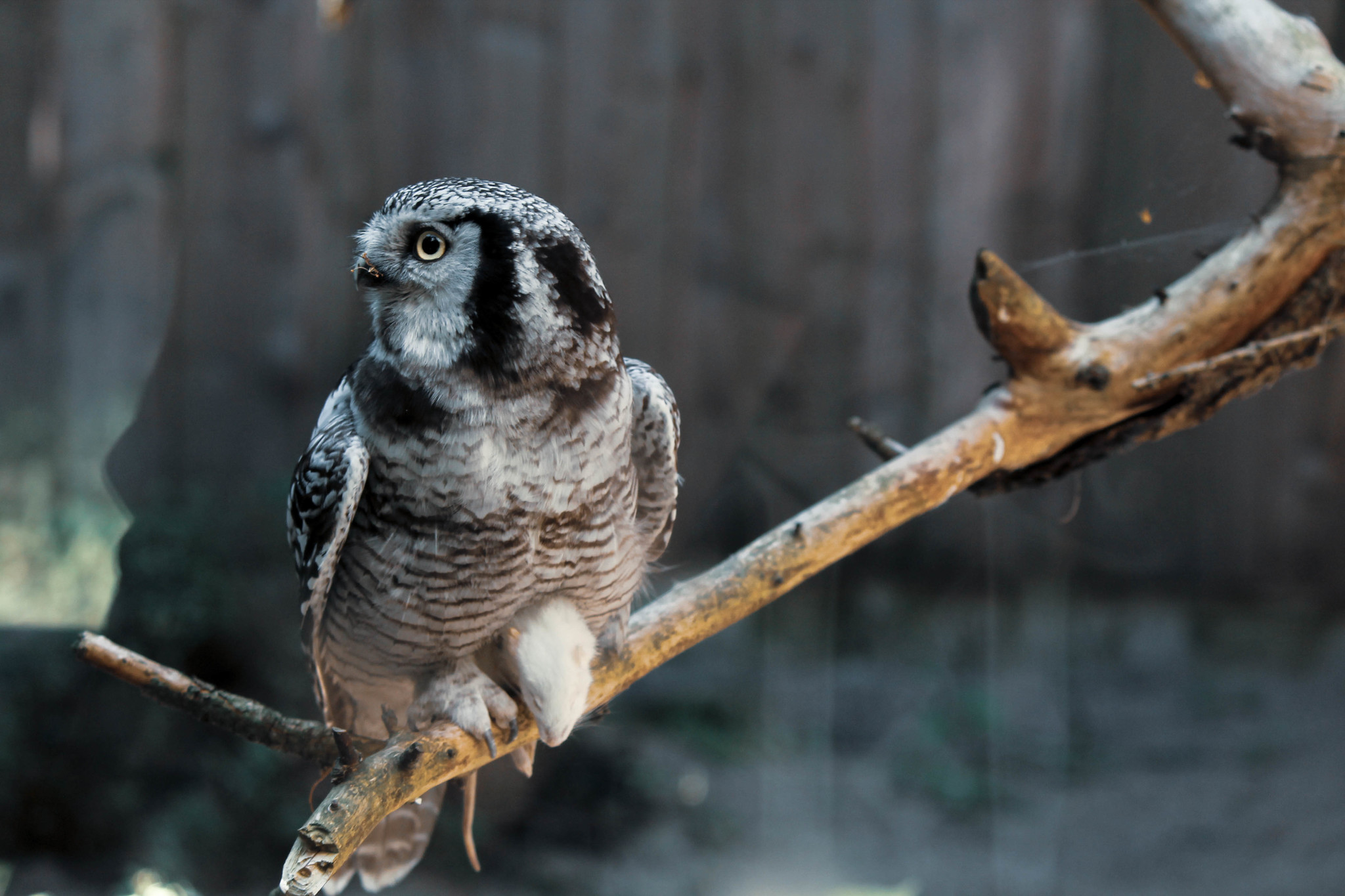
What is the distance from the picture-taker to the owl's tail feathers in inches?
63.5

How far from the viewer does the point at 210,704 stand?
101 centimetres

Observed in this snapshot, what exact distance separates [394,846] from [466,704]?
55 centimetres

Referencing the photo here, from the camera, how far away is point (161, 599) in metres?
2.23

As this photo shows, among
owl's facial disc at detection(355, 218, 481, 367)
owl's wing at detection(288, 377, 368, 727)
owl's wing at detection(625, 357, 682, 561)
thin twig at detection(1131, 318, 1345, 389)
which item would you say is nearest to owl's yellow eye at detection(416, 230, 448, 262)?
owl's facial disc at detection(355, 218, 481, 367)

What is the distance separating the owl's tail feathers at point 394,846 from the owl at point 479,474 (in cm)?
32

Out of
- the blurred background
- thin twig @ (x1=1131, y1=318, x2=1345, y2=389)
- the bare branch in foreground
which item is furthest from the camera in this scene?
the blurred background

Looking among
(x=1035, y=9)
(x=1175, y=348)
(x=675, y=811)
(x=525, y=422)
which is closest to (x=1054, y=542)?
(x=1175, y=348)

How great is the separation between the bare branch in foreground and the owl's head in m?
0.41

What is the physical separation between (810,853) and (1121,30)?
230 centimetres

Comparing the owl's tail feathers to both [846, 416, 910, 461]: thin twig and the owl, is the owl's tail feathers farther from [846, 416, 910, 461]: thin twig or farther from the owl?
[846, 416, 910, 461]: thin twig

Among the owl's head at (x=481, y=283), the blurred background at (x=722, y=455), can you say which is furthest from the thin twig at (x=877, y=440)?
the owl's head at (x=481, y=283)

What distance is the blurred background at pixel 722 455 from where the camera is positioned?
218 cm

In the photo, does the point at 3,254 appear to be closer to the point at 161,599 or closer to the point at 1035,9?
the point at 161,599

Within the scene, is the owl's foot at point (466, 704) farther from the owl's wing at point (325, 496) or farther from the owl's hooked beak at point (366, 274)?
the owl's hooked beak at point (366, 274)
